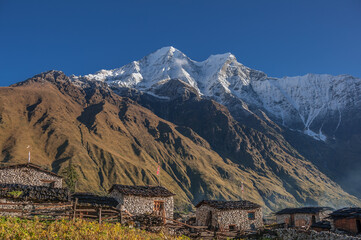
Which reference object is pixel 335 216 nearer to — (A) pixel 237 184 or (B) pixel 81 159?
(B) pixel 81 159

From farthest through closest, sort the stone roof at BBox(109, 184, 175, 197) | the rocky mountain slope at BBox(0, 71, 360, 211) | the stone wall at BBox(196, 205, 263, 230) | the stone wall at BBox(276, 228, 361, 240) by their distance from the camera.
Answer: the rocky mountain slope at BBox(0, 71, 360, 211), the stone wall at BBox(196, 205, 263, 230), the stone roof at BBox(109, 184, 175, 197), the stone wall at BBox(276, 228, 361, 240)

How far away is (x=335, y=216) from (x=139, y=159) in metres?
136

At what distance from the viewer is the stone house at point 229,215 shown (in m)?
46.1

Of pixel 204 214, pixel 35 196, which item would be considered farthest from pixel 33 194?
pixel 204 214

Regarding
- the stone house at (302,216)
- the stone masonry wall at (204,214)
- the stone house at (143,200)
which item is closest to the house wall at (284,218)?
the stone house at (302,216)

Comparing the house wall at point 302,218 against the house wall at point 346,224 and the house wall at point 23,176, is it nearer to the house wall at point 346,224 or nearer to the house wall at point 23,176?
the house wall at point 346,224

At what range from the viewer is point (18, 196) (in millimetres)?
33344

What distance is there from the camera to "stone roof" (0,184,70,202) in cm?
3316

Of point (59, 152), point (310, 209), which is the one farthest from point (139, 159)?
point (310, 209)

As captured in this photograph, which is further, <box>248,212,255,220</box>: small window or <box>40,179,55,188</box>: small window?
<box>248,212,255,220</box>: small window

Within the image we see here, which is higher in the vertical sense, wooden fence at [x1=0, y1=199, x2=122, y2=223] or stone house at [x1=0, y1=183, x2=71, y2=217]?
stone house at [x1=0, y1=183, x2=71, y2=217]

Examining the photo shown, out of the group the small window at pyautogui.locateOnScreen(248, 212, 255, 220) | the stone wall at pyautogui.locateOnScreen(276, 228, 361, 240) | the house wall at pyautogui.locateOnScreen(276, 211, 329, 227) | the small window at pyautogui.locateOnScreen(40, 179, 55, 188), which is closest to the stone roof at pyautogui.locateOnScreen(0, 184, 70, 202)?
the small window at pyautogui.locateOnScreen(40, 179, 55, 188)

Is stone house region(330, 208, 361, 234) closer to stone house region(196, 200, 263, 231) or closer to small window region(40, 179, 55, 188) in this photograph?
stone house region(196, 200, 263, 231)

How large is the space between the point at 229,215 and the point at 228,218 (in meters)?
0.47
